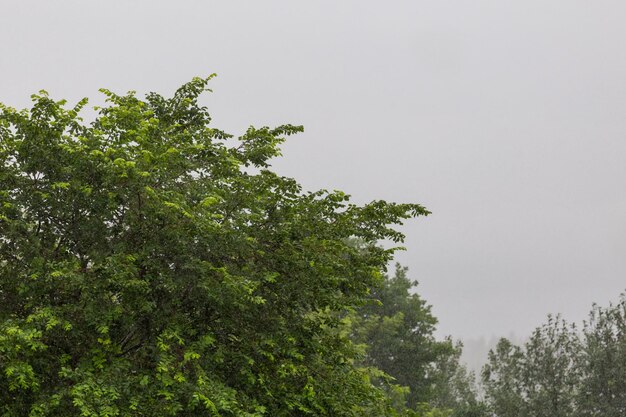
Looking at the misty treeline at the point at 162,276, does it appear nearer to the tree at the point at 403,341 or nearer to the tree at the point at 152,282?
the tree at the point at 152,282

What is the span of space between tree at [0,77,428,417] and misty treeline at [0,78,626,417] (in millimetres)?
32

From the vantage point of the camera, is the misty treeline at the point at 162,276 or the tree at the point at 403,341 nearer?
the misty treeline at the point at 162,276

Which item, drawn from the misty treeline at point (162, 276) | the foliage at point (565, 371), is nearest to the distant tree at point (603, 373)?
the foliage at point (565, 371)

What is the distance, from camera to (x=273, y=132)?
1466 centimetres

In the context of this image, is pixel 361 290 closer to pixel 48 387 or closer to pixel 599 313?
pixel 48 387

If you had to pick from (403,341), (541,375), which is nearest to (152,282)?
(541,375)

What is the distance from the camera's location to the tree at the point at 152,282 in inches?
394

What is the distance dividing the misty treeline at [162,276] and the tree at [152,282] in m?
0.03

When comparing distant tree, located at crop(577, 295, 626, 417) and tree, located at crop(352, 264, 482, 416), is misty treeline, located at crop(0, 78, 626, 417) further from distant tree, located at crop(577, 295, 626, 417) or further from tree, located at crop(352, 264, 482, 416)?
tree, located at crop(352, 264, 482, 416)

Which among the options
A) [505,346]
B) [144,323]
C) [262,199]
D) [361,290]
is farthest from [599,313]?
[144,323]

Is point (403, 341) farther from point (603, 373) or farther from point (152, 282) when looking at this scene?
point (152, 282)

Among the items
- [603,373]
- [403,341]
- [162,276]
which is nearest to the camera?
[162,276]

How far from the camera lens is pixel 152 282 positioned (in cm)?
1090

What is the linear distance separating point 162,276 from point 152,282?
1.74 ft
